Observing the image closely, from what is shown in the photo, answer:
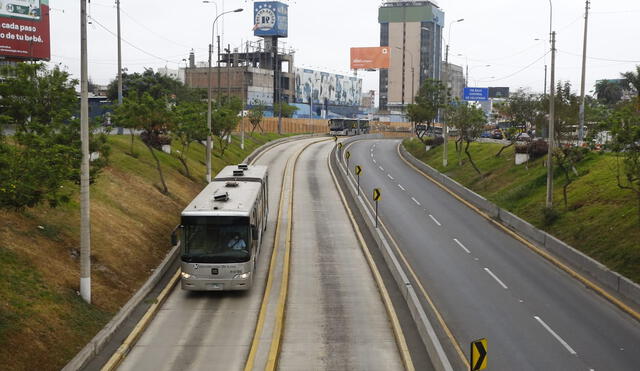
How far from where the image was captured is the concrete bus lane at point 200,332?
17.4m

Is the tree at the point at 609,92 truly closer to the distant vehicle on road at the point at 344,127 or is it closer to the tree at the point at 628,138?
the distant vehicle on road at the point at 344,127

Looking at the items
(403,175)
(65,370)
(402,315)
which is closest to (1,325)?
(65,370)

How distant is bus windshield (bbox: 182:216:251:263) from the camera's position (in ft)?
73.6

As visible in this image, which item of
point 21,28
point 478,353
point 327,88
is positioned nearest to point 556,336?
point 478,353

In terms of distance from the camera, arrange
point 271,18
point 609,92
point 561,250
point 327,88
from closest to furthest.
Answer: point 561,250
point 609,92
point 271,18
point 327,88

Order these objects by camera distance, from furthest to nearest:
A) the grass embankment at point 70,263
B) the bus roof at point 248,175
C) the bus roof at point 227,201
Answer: the bus roof at point 248,175 < the bus roof at point 227,201 < the grass embankment at point 70,263

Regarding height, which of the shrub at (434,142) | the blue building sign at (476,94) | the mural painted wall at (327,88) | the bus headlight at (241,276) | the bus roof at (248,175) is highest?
the mural painted wall at (327,88)

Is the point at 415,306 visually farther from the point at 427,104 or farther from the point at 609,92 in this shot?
the point at 609,92

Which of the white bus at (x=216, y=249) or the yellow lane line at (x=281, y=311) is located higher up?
the white bus at (x=216, y=249)

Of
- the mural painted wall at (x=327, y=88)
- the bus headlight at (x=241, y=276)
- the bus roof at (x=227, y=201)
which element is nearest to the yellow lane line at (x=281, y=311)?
the bus headlight at (x=241, y=276)

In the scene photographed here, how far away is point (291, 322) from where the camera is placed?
20859mm

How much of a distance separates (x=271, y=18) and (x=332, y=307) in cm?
12825

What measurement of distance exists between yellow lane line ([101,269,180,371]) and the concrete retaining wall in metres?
16.6

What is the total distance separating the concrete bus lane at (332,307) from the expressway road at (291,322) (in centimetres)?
3
